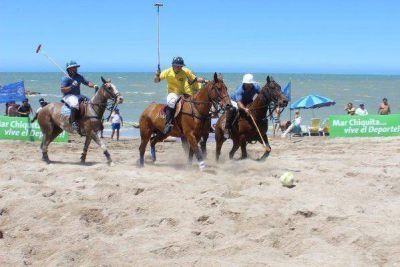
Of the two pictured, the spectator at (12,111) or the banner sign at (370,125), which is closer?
the banner sign at (370,125)

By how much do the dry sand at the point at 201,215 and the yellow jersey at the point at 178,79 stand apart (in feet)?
5.83

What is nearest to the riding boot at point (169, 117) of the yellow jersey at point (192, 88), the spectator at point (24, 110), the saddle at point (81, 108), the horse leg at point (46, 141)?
the yellow jersey at point (192, 88)

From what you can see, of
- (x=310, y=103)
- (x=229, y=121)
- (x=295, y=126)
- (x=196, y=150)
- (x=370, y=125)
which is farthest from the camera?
(x=310, y=103)

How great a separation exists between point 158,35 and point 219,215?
755 centimetres

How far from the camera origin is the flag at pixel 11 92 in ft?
70.3

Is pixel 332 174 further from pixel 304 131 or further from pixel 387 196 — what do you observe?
pixel 304 131

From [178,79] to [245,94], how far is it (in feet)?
5.38

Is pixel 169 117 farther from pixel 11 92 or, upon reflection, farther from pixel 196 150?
pixel 11 92

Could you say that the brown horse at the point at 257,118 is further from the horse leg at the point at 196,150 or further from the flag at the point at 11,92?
the flag at the point at 11,92

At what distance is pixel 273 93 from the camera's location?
39.0 feet

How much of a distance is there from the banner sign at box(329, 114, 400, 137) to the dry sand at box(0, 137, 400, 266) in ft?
31.5

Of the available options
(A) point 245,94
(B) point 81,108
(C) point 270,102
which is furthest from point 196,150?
(B) point 81,108

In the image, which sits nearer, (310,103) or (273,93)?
(273,93)

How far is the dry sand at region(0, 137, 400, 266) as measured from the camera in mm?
6441
